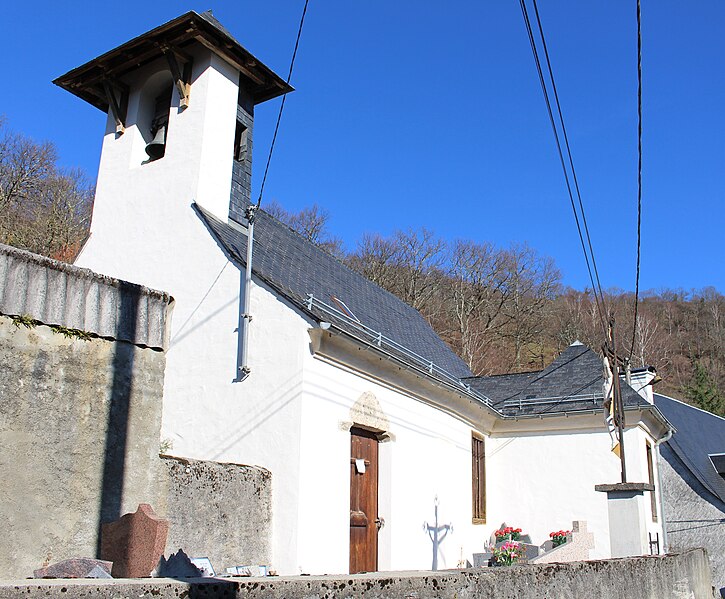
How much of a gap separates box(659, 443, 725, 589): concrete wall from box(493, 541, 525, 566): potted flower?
8635 mm

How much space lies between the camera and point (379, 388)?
11.8 m

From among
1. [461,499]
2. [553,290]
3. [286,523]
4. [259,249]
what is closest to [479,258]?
[553,290]

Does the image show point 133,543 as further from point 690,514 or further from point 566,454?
point 690,514

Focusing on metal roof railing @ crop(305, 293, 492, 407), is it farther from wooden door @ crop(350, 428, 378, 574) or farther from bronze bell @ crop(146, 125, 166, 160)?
bronze bell @ crop(146, 125, 166, 160)

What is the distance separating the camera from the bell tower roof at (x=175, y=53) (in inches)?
488

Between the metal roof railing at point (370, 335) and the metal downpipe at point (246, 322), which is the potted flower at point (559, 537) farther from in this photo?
the metal downpipe at point (246, 322)

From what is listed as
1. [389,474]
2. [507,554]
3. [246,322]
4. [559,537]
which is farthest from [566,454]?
[246,322]

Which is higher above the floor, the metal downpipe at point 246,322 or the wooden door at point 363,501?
the metal downpipe at point 246,322

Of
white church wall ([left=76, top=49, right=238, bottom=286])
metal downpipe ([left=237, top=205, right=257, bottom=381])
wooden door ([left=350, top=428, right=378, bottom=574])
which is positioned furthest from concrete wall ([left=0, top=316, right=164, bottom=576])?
white church wall ([left=76, top=49, right=238, bottom=286])

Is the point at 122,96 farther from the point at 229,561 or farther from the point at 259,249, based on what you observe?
the point at 229,561

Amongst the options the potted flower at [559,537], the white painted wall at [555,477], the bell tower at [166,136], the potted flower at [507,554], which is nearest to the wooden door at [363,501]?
the potted flower at [507,554]

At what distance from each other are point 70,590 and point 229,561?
652 cm

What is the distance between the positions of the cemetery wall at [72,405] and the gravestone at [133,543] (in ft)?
0.37

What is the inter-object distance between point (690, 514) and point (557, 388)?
7182 millimetres
